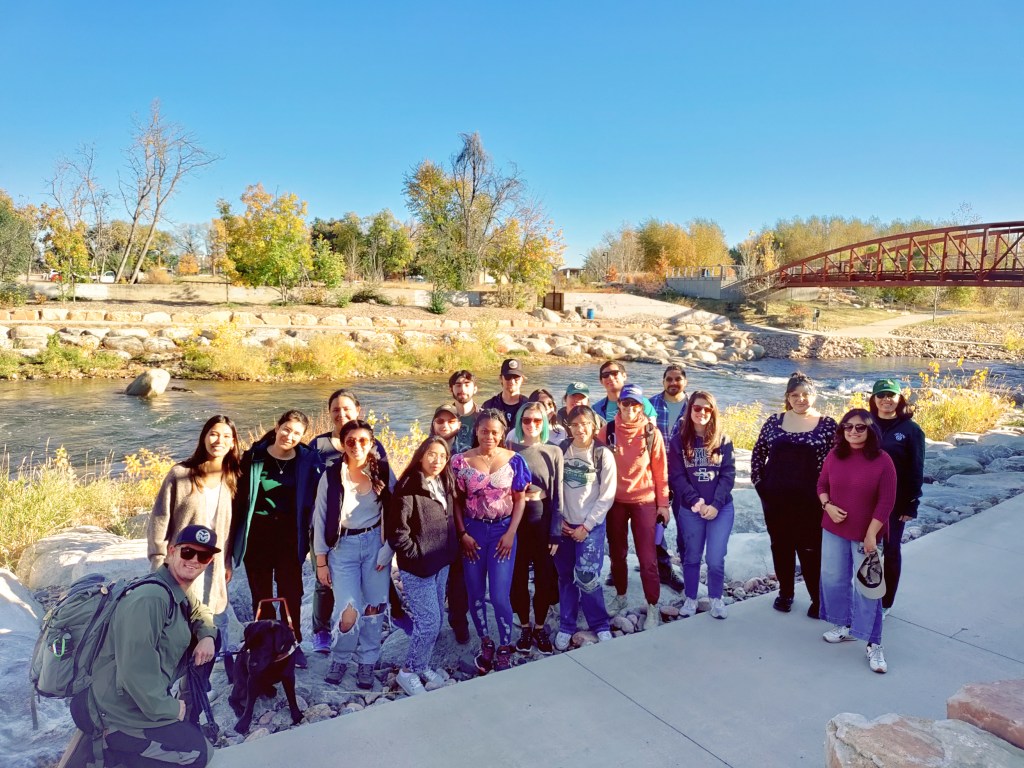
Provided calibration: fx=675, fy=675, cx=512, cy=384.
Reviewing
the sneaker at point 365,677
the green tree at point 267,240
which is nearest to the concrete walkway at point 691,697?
the sneaker at point 365,677

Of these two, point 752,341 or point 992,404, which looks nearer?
Result: point 992,404

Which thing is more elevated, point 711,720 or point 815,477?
point 815,477

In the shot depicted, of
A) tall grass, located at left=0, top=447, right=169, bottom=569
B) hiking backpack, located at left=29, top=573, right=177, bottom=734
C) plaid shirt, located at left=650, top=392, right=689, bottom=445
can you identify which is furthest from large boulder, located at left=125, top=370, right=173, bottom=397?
hiking backpack, located at left=29, top=573, right=177, bottom=734

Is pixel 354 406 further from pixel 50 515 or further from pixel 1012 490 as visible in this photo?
pixel 1012 490

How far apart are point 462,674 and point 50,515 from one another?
14.0ft

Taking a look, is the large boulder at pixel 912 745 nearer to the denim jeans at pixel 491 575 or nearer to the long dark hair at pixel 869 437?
the long dark hair at pixel 869 437

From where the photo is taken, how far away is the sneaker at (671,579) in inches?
190

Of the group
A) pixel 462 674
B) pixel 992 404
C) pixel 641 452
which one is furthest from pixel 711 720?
pixel 992 404

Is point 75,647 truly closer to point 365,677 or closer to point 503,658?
point 365,677

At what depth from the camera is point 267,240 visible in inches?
1112

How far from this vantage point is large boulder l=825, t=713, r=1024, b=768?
207 cm

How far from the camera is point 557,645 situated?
404 cm

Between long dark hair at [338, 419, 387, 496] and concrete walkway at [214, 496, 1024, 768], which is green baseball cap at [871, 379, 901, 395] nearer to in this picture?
concrete walkway at [214, 496, 1024, 768]

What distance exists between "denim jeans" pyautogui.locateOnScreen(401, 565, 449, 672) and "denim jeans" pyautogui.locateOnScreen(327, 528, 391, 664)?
0.19m
